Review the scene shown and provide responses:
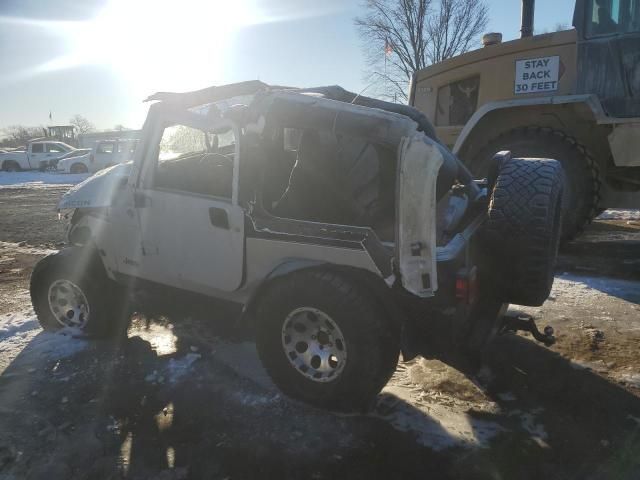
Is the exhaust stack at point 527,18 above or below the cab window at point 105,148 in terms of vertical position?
above

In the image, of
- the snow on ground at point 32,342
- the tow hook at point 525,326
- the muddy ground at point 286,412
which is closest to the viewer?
the muddy ground at point 286,412

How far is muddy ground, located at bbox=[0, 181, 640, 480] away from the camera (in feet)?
8.28

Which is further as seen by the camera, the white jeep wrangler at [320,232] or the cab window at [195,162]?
the cab window at [195,162]

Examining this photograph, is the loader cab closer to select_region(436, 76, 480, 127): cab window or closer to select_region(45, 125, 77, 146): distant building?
select_region(436, 76, 480, 127): cab window

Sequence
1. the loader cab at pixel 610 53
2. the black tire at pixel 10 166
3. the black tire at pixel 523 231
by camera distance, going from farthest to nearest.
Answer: the black tire at pixel 10 166 < the loader cab at pixel 610 53 < the black tire at pixel 523 231

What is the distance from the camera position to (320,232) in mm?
2908

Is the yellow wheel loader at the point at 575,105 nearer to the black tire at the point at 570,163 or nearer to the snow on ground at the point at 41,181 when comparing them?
the black tire at the point at 570,163

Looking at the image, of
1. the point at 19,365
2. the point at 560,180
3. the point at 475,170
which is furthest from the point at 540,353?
the point at 19,365

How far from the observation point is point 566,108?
5969mm

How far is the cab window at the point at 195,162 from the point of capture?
3492 millimetres

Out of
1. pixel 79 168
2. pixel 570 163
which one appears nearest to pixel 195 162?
pixel 570 163

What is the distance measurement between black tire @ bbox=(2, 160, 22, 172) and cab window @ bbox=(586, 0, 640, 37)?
1321 inches

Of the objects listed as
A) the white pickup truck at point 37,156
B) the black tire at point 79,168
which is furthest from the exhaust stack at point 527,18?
the white pickup truck at point 37,156

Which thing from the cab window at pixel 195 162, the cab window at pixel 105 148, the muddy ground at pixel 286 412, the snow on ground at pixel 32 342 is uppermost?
the cab window at pixel 105 148
